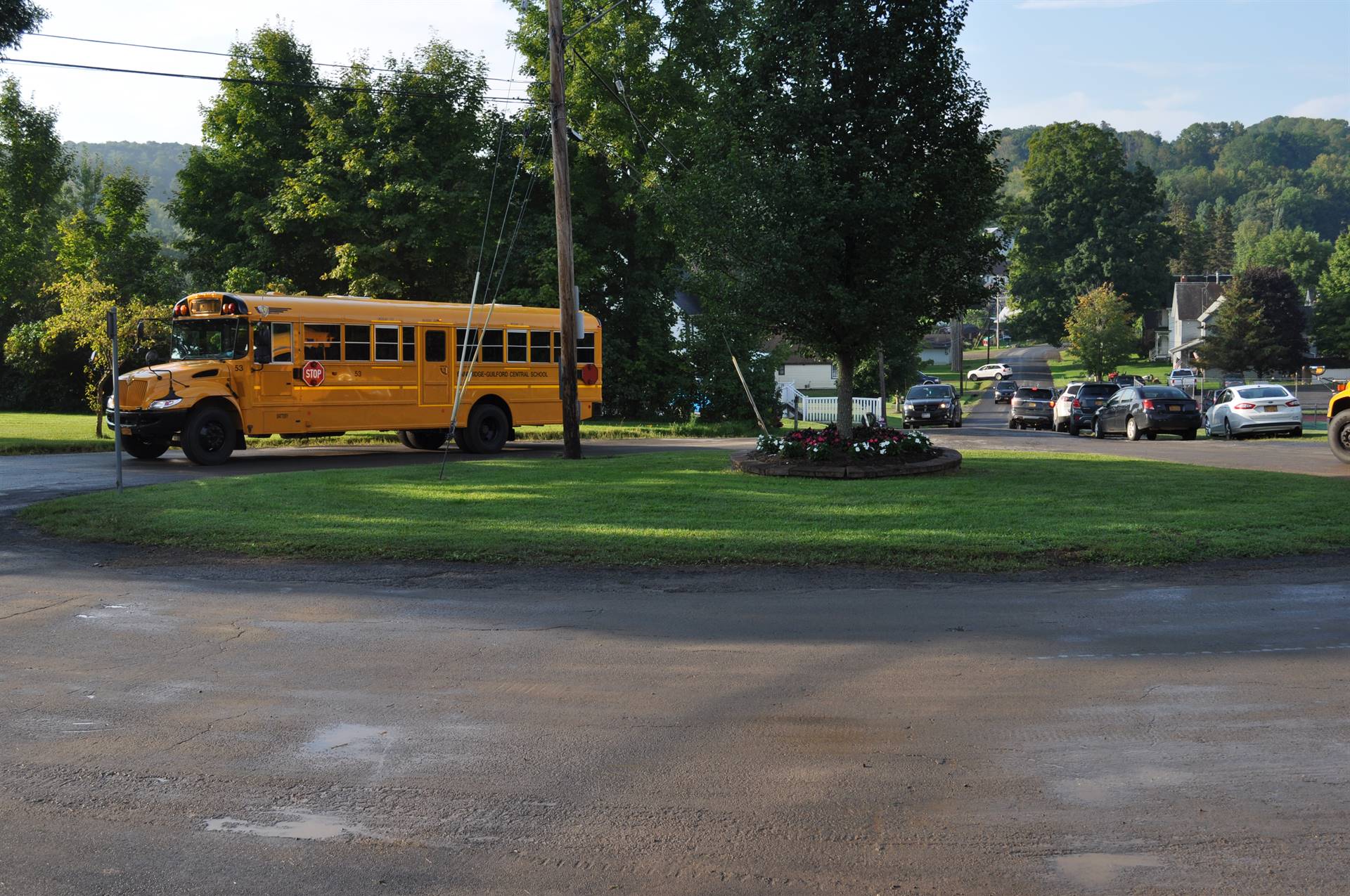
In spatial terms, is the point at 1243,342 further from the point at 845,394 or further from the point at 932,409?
the point at 845,394

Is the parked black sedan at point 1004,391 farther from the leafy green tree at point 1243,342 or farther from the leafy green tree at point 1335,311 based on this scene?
the leafy green tree at point 1335,311

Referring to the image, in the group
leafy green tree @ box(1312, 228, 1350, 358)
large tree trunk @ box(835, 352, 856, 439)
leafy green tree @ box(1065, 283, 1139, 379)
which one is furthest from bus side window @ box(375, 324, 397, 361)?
leafy green tree @ box(1312, 228, 1350, 358)

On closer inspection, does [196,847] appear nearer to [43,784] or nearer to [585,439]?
[43,784]

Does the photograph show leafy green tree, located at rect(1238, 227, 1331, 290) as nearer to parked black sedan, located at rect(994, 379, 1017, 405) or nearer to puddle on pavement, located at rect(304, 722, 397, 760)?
parked black sedan, located at rect(994, 379, 1017, 405)

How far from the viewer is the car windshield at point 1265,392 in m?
31.9

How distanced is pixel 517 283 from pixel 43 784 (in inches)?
1410

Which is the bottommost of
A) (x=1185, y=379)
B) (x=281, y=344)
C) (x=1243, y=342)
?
(x=1185, y=379)

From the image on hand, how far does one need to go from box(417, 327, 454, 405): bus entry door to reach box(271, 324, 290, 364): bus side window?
2990 mm

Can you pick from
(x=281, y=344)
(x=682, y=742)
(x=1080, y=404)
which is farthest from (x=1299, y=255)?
(x=682, y=742)

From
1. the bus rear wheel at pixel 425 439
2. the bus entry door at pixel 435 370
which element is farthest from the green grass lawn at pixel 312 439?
the bus entry door at pixel 435 370

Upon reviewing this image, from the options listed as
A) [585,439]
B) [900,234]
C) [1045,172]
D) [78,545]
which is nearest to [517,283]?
[585,439]

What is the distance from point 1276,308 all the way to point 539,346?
7167cm

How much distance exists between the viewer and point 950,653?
7414 mm

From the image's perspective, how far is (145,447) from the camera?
898 inches
